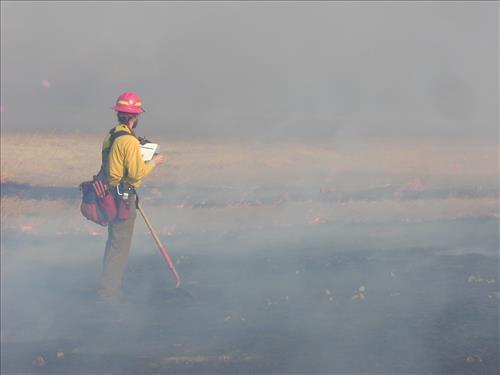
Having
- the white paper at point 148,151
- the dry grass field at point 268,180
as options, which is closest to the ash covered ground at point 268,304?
the dry grass field at point 268,180

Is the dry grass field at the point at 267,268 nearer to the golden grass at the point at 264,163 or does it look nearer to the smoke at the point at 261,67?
the golden grass at the point at 264,163

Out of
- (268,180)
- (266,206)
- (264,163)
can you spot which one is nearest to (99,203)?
(266,206)

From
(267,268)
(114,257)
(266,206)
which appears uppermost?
(114,257)

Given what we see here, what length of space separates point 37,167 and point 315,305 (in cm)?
875

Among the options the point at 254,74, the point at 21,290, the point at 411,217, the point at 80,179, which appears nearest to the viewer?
the point at 21,290

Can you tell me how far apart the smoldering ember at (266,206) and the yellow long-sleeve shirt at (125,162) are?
0.02 m

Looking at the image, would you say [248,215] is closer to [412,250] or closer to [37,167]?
[412,250]

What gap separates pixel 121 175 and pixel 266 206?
5.21 metres

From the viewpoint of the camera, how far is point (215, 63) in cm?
3219

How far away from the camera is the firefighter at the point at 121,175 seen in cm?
815

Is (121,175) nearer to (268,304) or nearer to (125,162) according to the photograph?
(125,162)

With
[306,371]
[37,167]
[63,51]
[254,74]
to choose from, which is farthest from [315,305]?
[63,51]

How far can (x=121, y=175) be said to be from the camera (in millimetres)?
8297

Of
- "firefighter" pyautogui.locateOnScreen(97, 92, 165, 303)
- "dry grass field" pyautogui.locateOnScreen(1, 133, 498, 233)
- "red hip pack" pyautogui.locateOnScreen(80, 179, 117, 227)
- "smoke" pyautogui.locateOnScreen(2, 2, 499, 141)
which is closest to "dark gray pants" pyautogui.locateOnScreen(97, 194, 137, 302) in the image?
"firefighter" pyautogui.locateOnScreen(97, 92, 165, 303)
